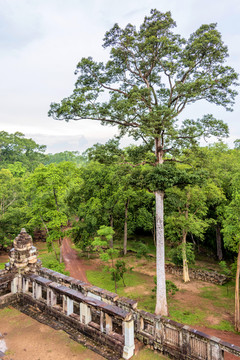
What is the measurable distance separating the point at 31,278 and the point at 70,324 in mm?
2312

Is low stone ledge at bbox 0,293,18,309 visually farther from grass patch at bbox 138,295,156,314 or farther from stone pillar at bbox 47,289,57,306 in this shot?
grass patch at bbox 138,295,156,314

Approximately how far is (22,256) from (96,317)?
381cm

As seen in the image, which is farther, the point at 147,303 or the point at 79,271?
the point at 79,271

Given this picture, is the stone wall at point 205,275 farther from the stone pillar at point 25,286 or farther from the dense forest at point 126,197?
the stone pillar at point 25,286

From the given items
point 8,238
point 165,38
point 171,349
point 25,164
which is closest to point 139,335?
point 171,349

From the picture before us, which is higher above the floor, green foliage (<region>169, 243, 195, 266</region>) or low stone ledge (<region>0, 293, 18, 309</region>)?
low stone ledge (<region>0, 293, 18, 309</region>)

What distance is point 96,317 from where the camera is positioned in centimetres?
695

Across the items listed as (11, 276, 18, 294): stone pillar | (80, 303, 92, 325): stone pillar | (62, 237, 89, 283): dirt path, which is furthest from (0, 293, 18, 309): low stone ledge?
(62, 237, 89, 283): dirt path

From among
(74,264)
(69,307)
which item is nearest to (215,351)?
(69,307)

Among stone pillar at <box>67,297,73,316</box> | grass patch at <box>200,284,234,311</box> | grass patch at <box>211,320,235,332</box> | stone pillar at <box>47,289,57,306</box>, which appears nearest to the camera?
stone pillar at <box>67,297,73,316</box>

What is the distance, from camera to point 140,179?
14.0 meters

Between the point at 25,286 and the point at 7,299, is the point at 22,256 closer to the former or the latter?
the point at 25,286

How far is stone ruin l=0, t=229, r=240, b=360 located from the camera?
565 cm

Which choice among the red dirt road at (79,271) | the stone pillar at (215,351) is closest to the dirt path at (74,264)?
the red dirt road at (79,271)
